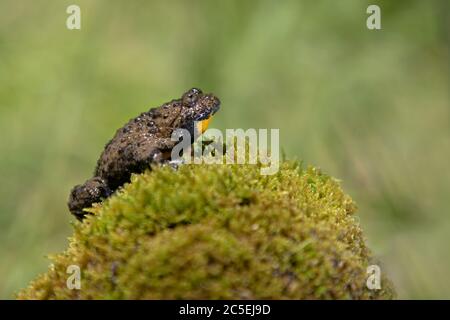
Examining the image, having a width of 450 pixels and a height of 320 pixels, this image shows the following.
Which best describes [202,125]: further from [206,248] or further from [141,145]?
[206,248]

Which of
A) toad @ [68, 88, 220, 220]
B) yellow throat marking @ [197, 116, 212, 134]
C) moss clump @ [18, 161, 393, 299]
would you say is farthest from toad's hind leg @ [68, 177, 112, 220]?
moss clump @ [18, 161, 393, 299]

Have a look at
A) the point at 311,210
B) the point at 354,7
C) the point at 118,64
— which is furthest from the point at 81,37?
the point at 311,210

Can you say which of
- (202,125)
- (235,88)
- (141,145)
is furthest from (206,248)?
(235,88)

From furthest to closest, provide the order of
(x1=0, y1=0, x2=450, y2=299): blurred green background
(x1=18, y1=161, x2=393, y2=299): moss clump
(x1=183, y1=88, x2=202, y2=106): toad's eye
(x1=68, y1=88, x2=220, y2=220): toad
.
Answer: (x1=0, y1=0, x2=450, y2=299): blurred green background, (x1=183, y1=88, x2=202, y2=106): toad's eye, (x1=68, y1=88, x2=220, y2=220): toad, (x1=18, y1=161, x2=393, y2=299): moss clump

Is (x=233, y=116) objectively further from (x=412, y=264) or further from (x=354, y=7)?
(x=412, y=264)

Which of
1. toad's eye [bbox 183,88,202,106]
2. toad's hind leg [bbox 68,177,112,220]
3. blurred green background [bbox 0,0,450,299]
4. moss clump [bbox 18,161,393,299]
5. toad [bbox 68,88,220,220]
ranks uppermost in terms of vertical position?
blurred green background [bbox 0,0,450,299]

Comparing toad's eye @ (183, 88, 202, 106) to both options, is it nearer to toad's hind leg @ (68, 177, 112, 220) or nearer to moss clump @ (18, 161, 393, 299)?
toad's hind leg @ (68, 177, 112, 220)

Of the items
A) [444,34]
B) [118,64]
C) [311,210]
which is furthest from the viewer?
[118,64]
